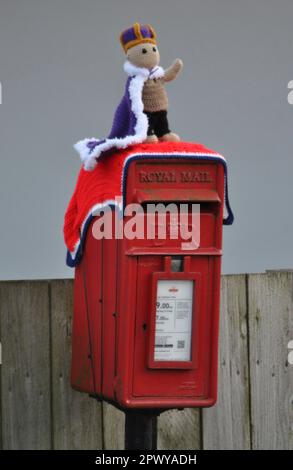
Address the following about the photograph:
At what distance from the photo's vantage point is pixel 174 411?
5.16 m

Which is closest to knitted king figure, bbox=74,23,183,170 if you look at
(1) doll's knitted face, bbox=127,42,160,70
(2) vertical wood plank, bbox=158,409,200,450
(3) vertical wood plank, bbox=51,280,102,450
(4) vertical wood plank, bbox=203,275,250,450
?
(1) doll's knitted face, bbox=127,42,160,70

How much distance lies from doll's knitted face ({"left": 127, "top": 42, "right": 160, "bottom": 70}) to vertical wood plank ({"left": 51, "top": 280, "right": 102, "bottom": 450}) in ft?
2.83

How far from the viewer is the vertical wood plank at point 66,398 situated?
5.01 metres

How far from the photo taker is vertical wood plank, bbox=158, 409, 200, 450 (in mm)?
5148

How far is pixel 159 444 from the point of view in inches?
203

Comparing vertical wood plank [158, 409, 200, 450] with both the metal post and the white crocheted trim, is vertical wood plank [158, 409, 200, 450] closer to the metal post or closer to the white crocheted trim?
the metal post

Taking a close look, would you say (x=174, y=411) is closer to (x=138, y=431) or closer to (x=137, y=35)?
(x=138, y=431)

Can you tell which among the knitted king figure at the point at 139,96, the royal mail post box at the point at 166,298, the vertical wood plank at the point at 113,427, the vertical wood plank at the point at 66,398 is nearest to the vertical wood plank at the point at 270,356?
the vertical wood plank at the point at 113,427

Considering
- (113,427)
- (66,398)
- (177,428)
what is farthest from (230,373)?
(66,398)

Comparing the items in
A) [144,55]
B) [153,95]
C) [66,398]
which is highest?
[144,55]

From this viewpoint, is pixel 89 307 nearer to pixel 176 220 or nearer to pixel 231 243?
pixel 176 220

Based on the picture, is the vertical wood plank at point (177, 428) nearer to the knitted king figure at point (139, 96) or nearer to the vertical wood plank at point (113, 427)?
the vertical wood plank at point (113, 427)

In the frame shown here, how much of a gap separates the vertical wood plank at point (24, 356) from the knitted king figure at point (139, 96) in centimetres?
63

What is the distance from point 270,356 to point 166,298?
91 cm
